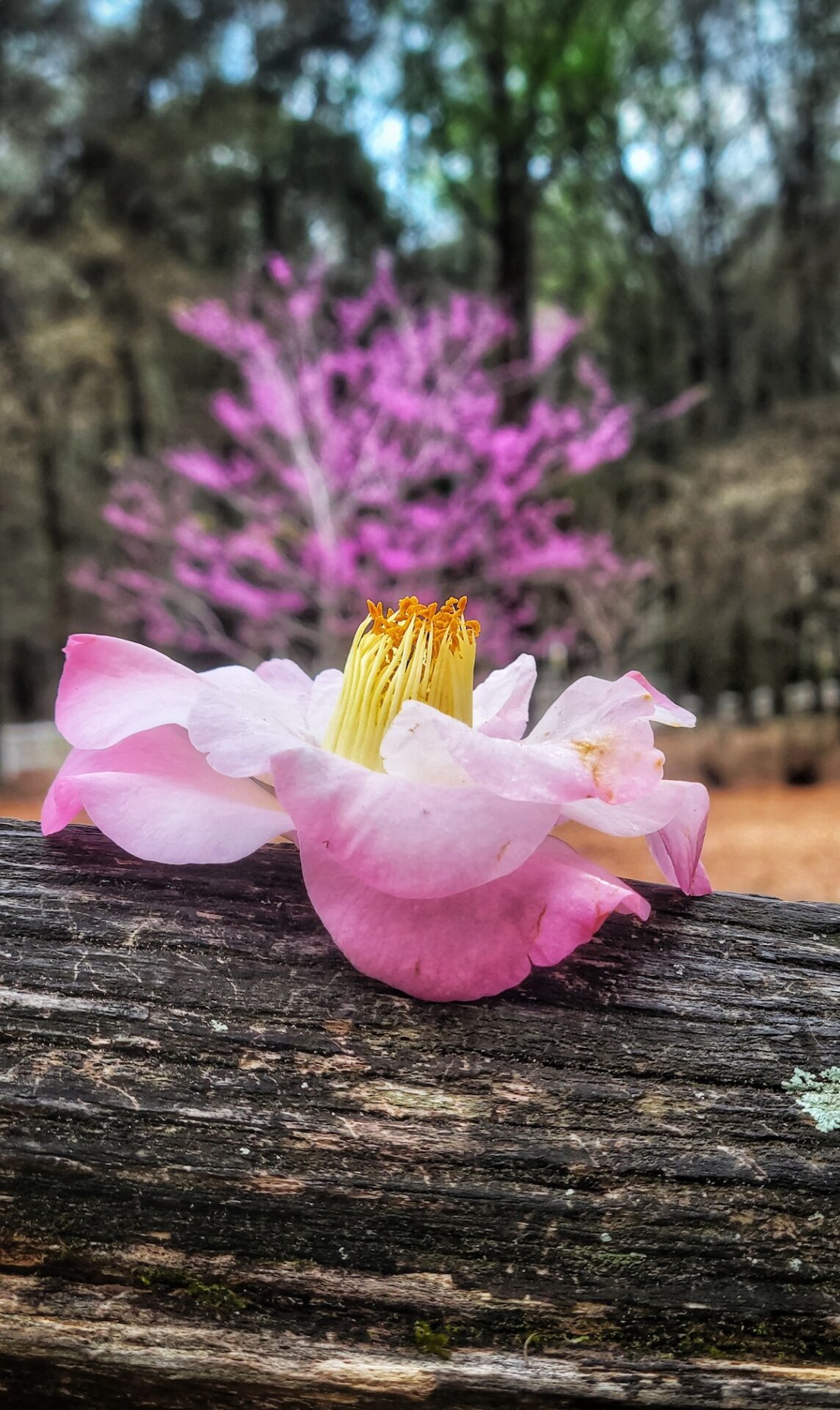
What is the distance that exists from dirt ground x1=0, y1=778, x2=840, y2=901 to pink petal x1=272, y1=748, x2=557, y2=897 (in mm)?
2736

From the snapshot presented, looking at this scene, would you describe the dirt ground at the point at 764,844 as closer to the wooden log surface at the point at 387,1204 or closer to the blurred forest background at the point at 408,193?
the blurred forest background at the point at 408,193

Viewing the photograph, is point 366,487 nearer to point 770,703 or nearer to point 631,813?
point 631,813

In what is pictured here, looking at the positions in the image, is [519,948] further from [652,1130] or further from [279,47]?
[279,47]

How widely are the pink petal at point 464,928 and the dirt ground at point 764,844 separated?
8.86 ft

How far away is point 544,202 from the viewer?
786cm

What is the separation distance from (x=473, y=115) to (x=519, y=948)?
7236mm

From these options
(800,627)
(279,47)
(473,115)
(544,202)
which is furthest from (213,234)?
(800,627)

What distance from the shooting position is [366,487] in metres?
4.72

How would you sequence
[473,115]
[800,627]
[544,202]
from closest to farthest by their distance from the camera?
[473,115], [544,202], [800,627]

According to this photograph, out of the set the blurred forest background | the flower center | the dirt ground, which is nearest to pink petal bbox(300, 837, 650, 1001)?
the flower center

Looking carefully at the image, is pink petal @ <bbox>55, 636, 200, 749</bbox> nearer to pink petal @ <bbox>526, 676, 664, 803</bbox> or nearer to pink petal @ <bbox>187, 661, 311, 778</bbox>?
pink petal @ <bbox>187, 661, 311, 778</bbox>

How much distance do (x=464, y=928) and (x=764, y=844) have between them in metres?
4.44

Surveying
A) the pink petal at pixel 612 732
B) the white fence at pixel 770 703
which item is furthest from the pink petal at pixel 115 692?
the white fence at pixel 770 703

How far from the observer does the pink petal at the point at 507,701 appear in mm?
617
